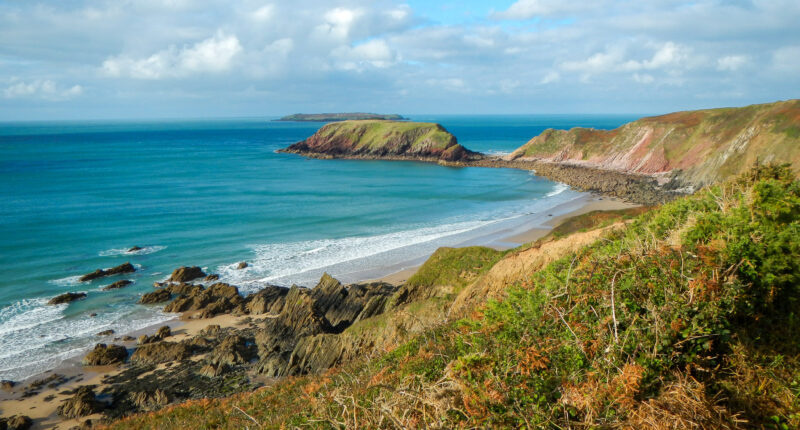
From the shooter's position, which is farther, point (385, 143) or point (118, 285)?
point (385, 143)

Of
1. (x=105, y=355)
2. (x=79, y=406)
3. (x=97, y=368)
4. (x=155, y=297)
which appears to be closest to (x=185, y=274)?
(x=155, y=297)

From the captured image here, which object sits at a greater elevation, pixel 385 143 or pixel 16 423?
pixel 385 143

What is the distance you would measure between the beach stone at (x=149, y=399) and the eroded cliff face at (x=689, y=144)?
52.7 metres

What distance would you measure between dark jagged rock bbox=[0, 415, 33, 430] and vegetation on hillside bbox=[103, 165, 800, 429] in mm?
15507

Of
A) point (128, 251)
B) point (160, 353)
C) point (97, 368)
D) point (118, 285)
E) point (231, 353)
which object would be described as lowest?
point (97, 368)

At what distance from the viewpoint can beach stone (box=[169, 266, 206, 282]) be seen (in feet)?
100

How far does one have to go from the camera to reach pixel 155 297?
27.7m

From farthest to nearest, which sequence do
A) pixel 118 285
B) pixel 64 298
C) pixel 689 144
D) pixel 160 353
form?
1. pixel 689 144
2. pixel 118 285
3. pixel 64 298
4. pixel 160 353

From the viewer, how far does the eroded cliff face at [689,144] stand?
55875mm

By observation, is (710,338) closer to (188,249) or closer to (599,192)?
(188,249)

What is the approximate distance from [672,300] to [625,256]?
1317 millimetres

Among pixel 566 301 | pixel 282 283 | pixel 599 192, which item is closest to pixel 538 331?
pixel 566 301

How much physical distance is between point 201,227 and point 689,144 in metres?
73.8

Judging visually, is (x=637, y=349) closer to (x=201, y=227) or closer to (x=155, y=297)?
(x=155, y=297)
